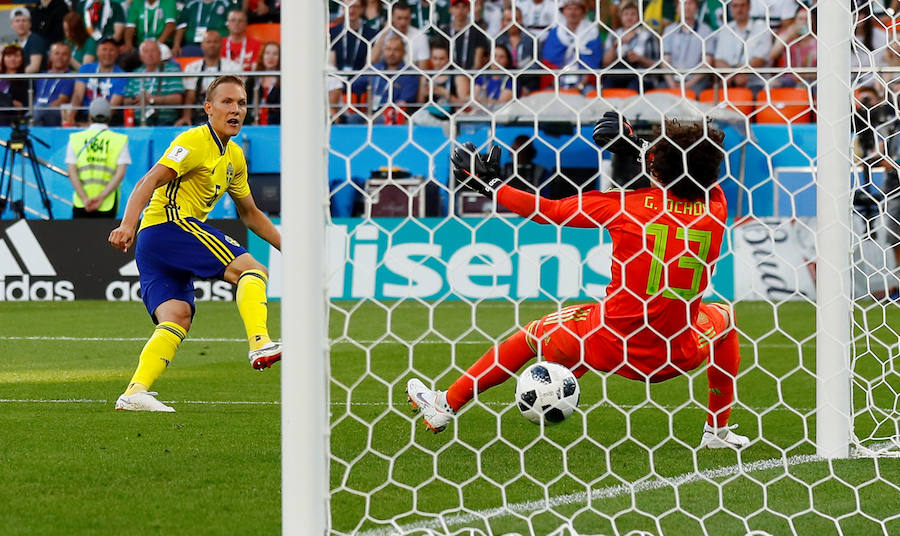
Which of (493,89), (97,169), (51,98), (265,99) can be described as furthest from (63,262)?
(493,89)

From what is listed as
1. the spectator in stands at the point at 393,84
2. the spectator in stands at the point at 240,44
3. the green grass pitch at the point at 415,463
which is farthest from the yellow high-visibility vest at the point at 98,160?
the green grass pitch at the point at 415,463

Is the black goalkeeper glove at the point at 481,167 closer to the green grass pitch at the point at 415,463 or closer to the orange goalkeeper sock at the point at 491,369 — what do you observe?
the green grass pitch at the point at 415,463

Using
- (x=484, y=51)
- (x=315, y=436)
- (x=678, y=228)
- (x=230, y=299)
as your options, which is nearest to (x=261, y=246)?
(x=230, y=299)

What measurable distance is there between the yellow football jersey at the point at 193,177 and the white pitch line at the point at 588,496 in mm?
2720

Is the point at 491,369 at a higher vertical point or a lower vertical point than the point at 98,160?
higher

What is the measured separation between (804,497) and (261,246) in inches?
338

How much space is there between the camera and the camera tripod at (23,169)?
12367 millimetres

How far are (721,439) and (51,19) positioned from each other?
12912mm

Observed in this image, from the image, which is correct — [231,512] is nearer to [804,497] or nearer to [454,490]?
[454,490]

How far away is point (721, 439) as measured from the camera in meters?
4.67

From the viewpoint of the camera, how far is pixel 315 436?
2949 mm

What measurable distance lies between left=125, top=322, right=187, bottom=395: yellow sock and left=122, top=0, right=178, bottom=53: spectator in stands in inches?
402

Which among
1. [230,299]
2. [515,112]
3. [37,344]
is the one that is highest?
[515,112]

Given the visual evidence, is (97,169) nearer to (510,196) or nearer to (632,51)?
(632,51)
